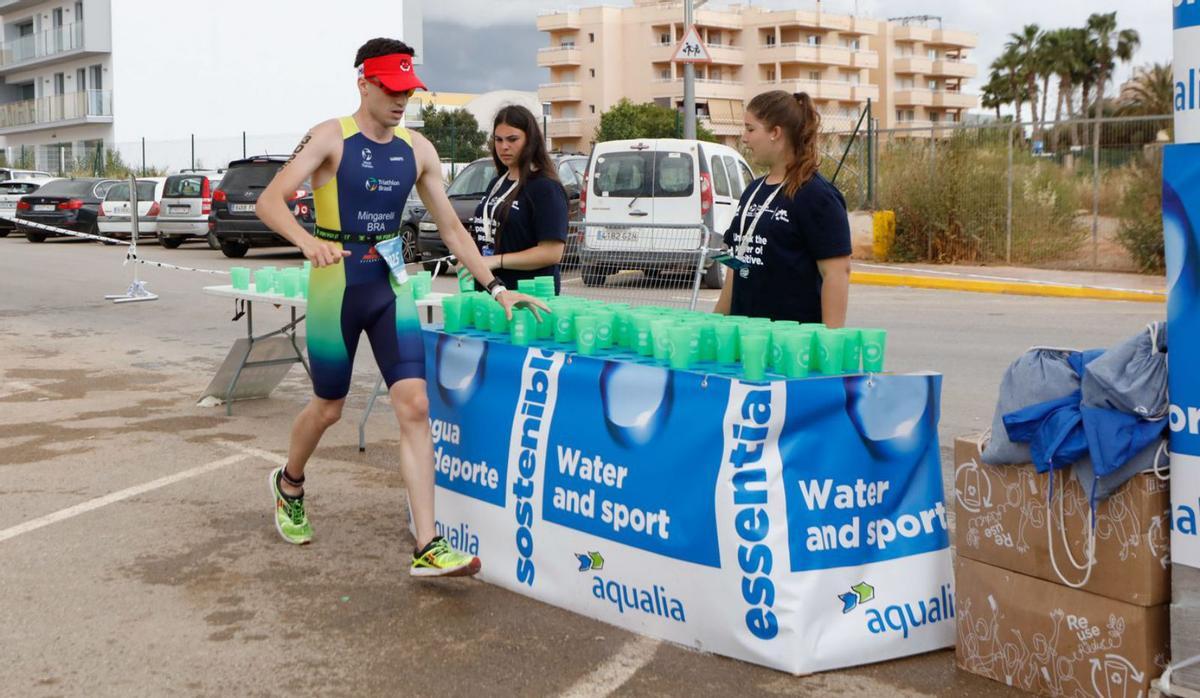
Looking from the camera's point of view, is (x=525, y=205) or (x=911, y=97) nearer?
(x=525, y=205)

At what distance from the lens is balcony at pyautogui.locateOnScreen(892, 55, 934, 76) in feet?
399

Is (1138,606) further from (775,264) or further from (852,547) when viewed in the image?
(775,264)

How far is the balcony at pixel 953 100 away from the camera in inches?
4963

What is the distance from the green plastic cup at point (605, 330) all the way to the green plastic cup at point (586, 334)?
1 cm

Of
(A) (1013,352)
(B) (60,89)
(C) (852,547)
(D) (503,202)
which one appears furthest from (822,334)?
(B) (60,89)

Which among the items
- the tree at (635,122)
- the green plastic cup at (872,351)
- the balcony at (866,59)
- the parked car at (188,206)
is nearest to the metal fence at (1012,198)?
the parked car at (188,206)

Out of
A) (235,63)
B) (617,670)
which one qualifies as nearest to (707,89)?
(235,63)

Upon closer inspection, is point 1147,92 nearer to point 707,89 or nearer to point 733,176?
point 733,176

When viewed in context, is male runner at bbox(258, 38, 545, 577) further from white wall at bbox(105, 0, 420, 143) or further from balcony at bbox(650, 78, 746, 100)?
balcony at bbox(650, 78, 746, 100)

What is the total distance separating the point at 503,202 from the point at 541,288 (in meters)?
0.94

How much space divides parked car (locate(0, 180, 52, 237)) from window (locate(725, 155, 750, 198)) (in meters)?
22.1

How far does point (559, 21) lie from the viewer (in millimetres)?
110938

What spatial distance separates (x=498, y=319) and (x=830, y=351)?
1605 millimetres

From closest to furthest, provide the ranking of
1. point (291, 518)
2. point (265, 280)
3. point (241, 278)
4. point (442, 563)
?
point (442, 563) < point (291, 518) < point (265, 280) < point (241, 278)
